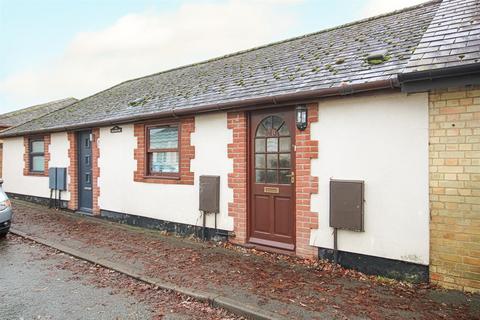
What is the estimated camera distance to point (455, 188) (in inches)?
157

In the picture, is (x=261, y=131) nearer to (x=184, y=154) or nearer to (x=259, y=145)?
(x=259, y=145)

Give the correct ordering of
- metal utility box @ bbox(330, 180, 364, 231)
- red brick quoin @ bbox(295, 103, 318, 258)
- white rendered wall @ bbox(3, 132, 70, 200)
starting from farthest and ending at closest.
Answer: white rendered wall @ bbox(3, 132, 70, 200) → red brick quoin @ bbox(295, 103, 318, 258) → metal utility box @ bbox(330, 180, 364, 231)

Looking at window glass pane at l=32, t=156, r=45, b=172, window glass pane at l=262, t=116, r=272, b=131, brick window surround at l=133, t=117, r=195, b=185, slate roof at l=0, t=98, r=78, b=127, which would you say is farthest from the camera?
slate roof at l=0, t=98, r=78, b=127

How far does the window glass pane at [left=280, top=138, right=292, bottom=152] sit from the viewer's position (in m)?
5.66

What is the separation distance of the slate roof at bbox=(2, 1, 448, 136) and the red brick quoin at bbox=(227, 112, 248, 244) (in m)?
0.46

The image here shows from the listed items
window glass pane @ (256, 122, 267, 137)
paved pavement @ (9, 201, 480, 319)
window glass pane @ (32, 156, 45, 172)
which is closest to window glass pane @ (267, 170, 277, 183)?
window glass pane @ (256, 122, 267, 137)

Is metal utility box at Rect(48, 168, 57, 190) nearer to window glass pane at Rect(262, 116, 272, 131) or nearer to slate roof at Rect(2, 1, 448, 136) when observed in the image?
slate roof at Rect(2, 1, 448, 136)

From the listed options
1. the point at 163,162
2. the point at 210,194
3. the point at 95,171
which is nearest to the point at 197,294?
the point at 210,194

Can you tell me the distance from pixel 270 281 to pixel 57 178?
9451mm

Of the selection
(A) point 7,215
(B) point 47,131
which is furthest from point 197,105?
(B) point 47,131

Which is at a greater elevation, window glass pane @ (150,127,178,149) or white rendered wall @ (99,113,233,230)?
window glass pane @ (150,127,178,149)

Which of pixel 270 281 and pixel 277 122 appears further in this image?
pixel 277 122

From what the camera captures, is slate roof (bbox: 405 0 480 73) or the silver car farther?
the silver car

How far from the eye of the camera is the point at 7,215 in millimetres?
6969
